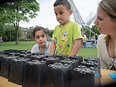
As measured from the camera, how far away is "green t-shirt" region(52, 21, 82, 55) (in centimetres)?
156

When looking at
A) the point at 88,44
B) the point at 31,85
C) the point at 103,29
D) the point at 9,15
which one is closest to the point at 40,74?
the point at 31,85

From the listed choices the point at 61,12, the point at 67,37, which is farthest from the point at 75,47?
the point at 61,12

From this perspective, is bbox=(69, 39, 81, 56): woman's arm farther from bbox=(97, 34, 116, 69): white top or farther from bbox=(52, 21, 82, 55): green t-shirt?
bbox=(97, 34, 116, 69): white top

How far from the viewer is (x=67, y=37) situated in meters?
1.58

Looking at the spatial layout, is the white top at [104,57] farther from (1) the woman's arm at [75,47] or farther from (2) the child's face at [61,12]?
(2) the child's face at [61,12]

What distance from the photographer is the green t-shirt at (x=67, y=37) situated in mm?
1559

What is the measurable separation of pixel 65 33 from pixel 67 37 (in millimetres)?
69

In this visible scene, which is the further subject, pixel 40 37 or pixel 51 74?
pixel 40 37

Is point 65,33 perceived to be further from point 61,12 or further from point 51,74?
point 51,74

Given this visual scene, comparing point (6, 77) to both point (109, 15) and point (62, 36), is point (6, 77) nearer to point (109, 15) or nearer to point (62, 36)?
point (109, 15)

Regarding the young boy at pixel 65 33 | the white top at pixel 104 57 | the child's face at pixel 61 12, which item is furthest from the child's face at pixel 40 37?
the white top at pixel 104 57

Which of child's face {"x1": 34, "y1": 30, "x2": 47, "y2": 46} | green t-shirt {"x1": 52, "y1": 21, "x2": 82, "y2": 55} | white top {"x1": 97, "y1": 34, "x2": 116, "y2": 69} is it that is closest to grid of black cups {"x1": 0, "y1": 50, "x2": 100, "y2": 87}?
white top {"x1": 97, "y1": 34, "x2": 116, "y2": 69}

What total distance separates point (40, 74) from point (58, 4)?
39.8 inches

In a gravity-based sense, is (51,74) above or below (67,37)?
below
